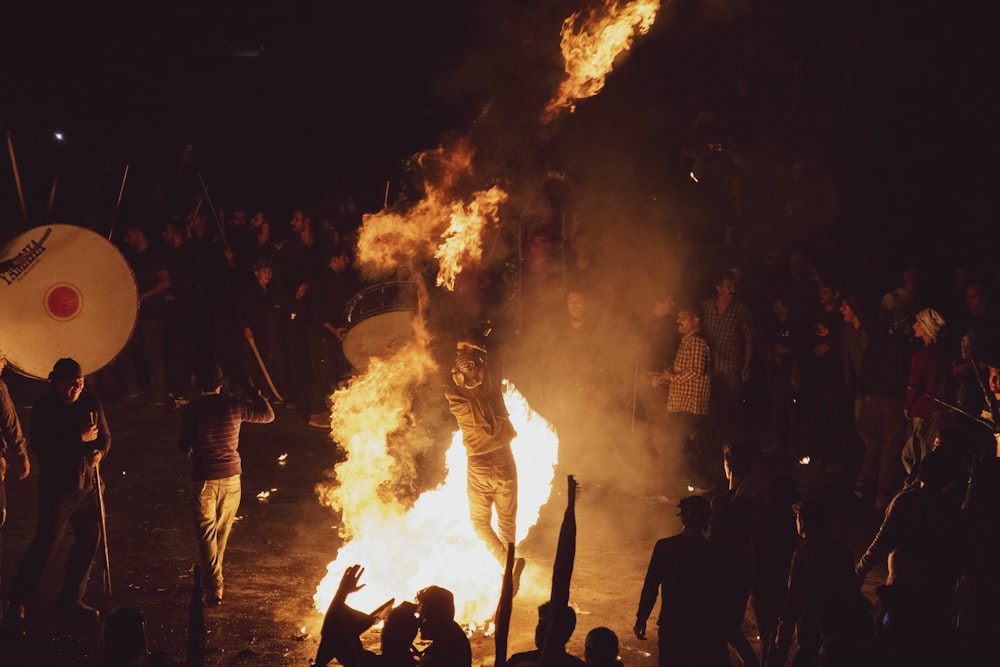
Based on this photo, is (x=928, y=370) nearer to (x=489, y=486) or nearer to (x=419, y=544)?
(x=489, y=486)

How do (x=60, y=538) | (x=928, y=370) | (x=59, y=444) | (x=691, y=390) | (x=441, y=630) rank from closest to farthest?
(x=441, y=630) → (x=59, y=444) → (x=60, y=538) → (x=928, y=370) → (x=691, y=390)

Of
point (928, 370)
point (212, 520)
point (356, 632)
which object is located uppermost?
point (928, 370)

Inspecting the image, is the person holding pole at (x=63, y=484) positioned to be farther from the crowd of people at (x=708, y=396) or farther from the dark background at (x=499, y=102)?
the dark background at (x=499, y=102)

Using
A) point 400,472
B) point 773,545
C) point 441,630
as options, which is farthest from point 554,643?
point 400,472

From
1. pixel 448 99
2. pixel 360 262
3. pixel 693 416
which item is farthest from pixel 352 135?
pixel 693 416

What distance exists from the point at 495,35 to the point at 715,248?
5617mm

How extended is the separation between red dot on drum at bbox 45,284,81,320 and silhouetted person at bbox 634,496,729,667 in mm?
6959

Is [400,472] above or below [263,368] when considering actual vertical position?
below

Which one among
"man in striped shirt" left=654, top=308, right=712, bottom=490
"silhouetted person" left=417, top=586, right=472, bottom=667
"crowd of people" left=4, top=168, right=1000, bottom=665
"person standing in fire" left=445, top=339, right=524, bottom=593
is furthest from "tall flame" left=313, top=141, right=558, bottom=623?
"silhouetted person" left=417, top=586, right=472, bottom=667

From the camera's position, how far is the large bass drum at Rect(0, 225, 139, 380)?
33.4ft

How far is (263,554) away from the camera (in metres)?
9.14

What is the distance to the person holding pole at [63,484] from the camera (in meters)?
7.47

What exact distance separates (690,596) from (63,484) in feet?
15.0

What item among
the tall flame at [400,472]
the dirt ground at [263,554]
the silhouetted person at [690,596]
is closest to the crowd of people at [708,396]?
the silhouetted person at [690,596]
